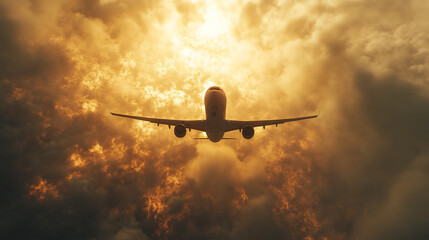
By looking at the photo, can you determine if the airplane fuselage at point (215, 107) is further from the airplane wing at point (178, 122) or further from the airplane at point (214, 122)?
the airplane wing at point (178, 122)

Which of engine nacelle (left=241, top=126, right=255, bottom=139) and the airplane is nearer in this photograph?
the airplane

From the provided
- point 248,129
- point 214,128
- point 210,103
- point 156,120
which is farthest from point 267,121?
point 156,120

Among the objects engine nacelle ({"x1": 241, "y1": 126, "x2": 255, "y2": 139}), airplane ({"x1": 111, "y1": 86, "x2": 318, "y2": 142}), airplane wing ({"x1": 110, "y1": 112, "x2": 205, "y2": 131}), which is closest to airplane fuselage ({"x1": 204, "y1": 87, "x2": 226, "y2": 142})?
airplane ({"x1": 111, "y1": 86, "x2": 318, "y2": 142})

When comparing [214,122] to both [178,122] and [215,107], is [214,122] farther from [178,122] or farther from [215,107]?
[178,122]

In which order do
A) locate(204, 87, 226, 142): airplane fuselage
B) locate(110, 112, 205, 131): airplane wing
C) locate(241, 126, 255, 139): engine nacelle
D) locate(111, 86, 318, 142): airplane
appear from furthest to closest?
locate(110, 112, 205, 131): airplane wing < locate(241, 126, 255, 139): engine nacelle < locate(111, 86, 318, 142): airplane < locate(204, 87, 226, 142): airplane fuselage

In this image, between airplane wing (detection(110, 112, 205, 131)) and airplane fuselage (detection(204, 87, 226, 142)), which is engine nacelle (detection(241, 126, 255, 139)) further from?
airplane wing (detection(110, 112, 205, 131))

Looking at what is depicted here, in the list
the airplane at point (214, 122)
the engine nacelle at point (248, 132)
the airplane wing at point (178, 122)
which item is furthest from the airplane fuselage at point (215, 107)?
the engine nacelle at point (248, 132)

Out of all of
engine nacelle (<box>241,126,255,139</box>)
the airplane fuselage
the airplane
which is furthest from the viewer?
engine nacelle (<box>241,126,255,139</box>)

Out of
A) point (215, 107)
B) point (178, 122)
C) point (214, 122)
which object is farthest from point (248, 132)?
point (178, 122)

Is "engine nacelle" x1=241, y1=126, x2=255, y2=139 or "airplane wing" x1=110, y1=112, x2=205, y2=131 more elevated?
"airplane wing" x1=110, y1=112, x2=205, y2=131

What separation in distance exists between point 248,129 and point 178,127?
12556mm

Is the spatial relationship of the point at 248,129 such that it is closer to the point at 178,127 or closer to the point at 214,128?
the point at 214,128

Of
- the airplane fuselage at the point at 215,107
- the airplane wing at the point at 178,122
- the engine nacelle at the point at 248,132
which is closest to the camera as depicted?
the airplane fuselage at the point at 215,107

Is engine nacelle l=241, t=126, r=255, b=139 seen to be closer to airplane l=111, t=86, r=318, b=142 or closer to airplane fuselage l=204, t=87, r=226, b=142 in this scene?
airplane l=111, t=86, r=318, b=142
